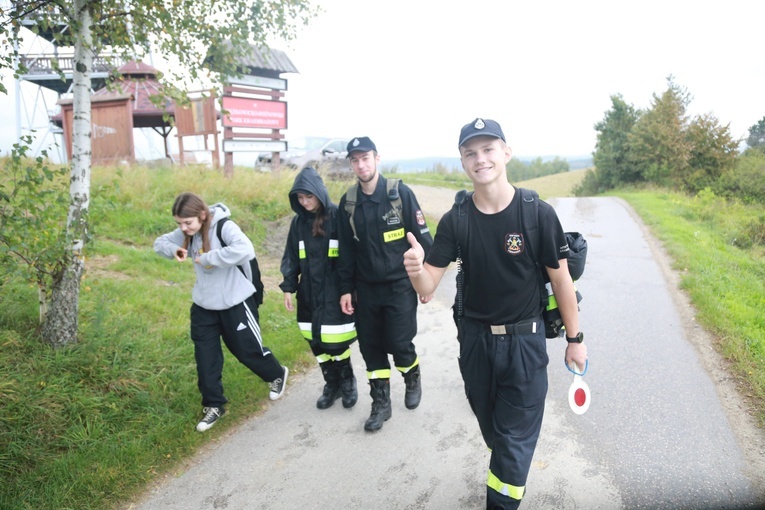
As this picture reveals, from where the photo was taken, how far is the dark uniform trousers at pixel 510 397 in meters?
2.47

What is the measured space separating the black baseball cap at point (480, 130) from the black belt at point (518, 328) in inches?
36.8

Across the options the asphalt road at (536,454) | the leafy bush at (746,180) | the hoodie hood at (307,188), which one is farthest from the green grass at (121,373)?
the leafy bush at (746,180)

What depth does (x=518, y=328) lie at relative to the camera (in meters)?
2.56

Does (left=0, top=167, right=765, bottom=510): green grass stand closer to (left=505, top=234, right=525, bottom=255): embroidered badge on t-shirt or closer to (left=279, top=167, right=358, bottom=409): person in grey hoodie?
(left=279, top=167, right=358, bottom=409): person in grey hoodie

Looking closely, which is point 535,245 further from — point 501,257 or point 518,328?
point 518,328

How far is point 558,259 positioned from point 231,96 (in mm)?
11204

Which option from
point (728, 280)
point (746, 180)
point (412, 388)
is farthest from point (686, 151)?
point (412, 388)

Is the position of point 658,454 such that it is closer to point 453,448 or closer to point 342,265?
point 453,448

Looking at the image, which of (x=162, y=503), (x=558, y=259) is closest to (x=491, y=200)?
(x=558, y=259)

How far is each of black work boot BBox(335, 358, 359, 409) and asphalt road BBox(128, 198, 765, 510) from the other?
3.1 inches

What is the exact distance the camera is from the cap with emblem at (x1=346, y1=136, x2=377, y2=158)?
143 inches

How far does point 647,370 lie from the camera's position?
464 cm

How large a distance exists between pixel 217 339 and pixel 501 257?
7.90 ft

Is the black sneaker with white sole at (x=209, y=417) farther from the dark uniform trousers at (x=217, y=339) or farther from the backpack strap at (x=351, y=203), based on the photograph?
the backpack strap at (x=351, y=203)
